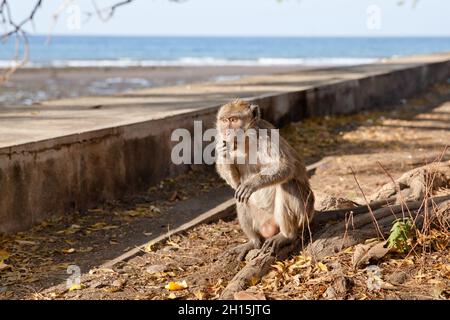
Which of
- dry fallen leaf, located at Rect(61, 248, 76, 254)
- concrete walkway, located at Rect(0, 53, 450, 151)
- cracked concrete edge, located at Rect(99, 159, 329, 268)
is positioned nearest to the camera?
cracked concrete edge, located at Rect(99, 159, 329, 268)

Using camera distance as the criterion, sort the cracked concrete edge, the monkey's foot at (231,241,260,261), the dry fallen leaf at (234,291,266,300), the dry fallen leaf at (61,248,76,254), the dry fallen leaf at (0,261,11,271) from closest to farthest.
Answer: the dry fallen leaf at (234,291,266,300) → the monkey's foot at (231,241,260,261) → the dry fallen leaf at (0,261,11,271) → the cracked concrete edge → the dry fallen leaf at (61,248,76,254)

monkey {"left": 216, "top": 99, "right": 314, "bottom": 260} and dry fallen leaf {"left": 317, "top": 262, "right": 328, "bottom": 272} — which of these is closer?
dry fallen leaf {"left": 317, "top": 262, "right": 328, "bottom": 272}

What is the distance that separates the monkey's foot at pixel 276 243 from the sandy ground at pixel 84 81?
14504 mm

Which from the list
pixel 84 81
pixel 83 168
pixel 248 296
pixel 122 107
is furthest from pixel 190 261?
pixel 84 81

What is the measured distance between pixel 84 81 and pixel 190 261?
24.1 metres

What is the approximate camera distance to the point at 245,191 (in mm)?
5629

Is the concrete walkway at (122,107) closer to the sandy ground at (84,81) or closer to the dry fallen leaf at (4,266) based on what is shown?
the dry fallen leaf at (4,266)

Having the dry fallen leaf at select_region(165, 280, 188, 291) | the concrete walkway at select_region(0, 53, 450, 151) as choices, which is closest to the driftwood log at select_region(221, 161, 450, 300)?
the dry fallen leaf at select_region(165, 280, 188, 291)

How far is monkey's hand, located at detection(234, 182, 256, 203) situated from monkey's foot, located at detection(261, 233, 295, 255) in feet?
1.20

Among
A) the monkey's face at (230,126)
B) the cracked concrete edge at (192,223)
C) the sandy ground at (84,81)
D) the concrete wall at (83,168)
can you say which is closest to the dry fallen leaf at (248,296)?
the monkey's face at (230,126)

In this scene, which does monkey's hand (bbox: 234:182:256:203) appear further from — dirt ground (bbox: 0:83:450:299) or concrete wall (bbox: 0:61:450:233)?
concrete wall (bbox: 0:61:450:233)

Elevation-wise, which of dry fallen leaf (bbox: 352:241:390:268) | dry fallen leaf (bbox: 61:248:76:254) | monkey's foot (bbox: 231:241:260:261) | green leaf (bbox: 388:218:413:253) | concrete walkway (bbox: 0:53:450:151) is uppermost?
concrete walkway (bbox: 0:53:450:151)

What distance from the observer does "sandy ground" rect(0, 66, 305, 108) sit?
75.1ft
